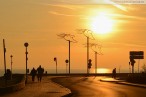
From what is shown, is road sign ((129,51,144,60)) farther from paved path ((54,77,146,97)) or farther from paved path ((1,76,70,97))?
paved path ((1,76,70,97))

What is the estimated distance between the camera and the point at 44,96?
32.1m

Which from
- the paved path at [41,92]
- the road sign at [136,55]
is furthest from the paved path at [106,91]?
the road sign at [136,55]

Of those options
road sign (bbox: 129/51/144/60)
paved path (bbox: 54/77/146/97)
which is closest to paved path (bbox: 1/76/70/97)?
paved path (bbox: 54/77/146/97)

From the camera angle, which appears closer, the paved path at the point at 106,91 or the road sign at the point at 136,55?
the paved path at the point at 106,91

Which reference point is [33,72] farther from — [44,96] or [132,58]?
[44,96]

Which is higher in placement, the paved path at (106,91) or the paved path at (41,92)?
the paved path at (41,92)

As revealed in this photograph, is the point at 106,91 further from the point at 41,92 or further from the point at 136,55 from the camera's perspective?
the point at 136,55

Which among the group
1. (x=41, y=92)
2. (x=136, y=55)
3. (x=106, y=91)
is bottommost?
(x=106, y=91)

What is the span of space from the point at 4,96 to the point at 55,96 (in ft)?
10.9

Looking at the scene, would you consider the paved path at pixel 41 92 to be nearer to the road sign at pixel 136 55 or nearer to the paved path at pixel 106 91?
the paved path at pixel 106 91

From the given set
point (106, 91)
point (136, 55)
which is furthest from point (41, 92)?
point (136, 55)

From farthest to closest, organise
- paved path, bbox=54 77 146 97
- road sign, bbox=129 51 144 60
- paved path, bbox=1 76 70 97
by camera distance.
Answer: road sign, bbox=129 51 144 60, paved path, bbox=54 77 146 97, paved path, bbox=1 76 70 97

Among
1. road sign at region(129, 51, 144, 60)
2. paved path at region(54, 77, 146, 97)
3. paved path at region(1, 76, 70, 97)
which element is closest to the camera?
paved path at region(1, 76, 70, 97)

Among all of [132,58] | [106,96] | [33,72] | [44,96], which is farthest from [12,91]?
[132,58]
